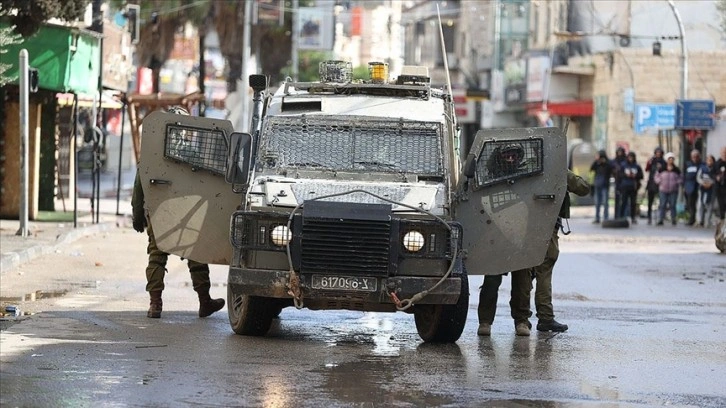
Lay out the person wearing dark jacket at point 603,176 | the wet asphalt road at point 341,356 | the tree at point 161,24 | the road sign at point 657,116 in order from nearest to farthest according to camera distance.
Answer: the wet asphalt road at point 341,356, the person wearing dark jacket at point 603,176, the road sign at point 657,116, the tree at point 161,24

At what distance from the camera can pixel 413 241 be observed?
1191cm

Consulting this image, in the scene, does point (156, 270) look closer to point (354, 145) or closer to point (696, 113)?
point (354, 145)

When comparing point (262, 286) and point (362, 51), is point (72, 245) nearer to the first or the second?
point (262, 286)

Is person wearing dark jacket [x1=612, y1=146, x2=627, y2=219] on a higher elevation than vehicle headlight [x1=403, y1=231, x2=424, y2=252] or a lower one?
lower

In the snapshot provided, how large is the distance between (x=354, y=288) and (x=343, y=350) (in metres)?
0.54

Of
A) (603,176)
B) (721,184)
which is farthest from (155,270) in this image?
(603,176)

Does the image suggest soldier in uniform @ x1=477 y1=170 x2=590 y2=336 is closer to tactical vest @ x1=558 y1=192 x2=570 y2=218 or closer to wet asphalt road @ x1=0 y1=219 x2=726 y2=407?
tactical vest @ x1=558 y1=192 x2=570 y2=218

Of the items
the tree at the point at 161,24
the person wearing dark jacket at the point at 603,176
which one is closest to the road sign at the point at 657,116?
Result: the person wearing dark jacket at the point at 603,176

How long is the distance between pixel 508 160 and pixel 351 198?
5.26 feet

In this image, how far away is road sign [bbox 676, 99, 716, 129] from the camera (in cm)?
3850

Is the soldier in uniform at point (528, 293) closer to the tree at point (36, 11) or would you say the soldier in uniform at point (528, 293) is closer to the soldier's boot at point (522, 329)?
the soldier's boot at point (522, 329)

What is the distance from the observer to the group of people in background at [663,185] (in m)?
36.8

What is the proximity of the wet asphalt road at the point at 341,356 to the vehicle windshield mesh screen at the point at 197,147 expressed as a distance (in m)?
1.47

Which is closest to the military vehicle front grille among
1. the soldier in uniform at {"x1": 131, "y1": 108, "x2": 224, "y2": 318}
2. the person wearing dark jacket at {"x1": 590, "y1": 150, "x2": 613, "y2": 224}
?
the soldier in uniform at {"x1": 131, "y1": 108, "x2": 224, "y2": 318}
